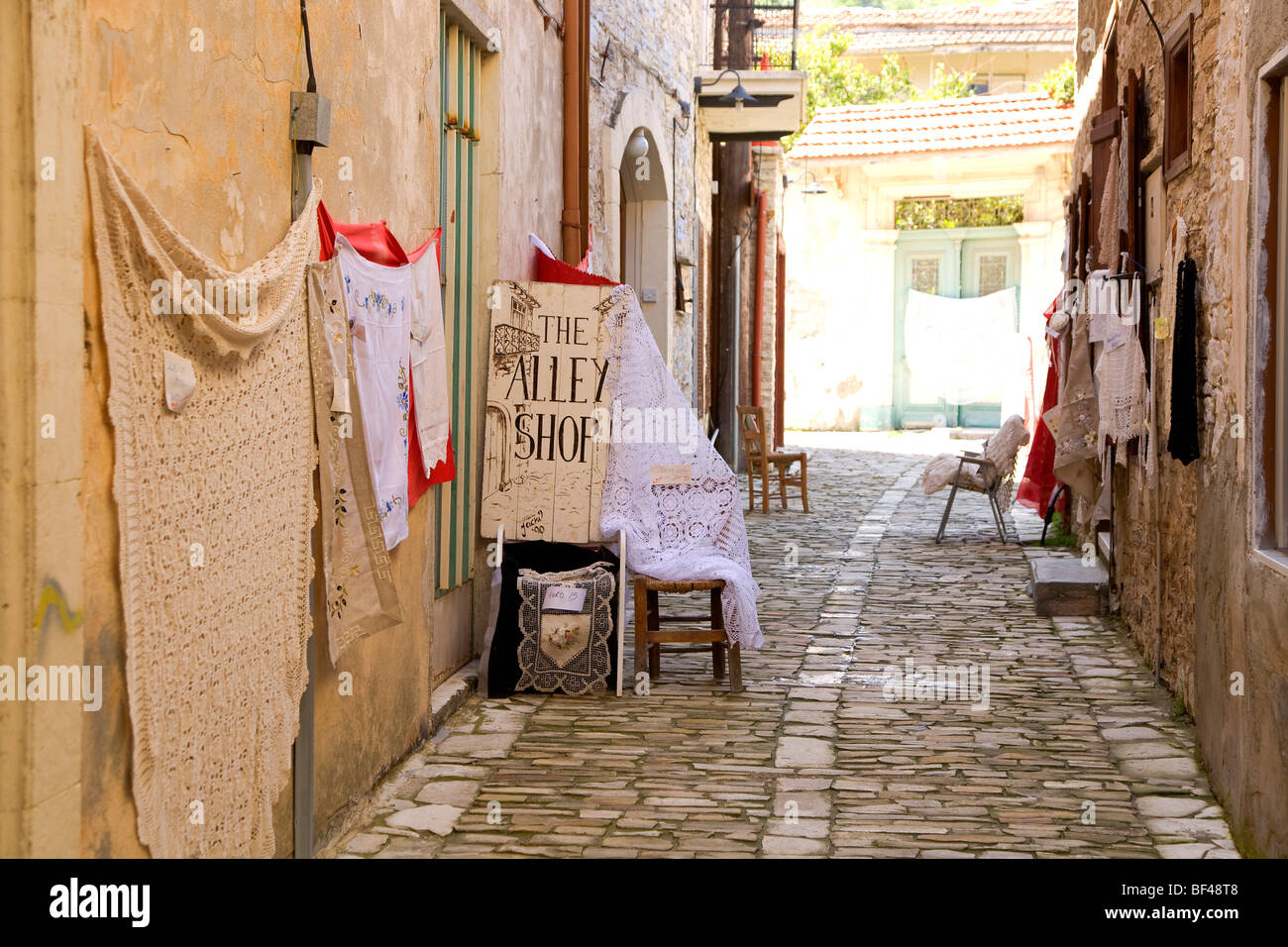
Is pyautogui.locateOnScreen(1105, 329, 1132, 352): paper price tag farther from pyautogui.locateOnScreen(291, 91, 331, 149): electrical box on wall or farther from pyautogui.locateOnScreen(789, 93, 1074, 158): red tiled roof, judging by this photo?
pyautogui.locateOnScreen(789, 93, 1074, 158): red tiled roof

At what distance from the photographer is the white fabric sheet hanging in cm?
2309

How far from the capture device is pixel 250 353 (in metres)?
3.43

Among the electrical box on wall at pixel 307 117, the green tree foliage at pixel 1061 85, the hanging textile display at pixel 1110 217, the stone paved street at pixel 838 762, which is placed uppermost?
the green tree foliage at pixel 1061 85

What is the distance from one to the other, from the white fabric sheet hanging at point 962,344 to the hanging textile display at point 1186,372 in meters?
17.8

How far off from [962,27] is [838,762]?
28.8 meters

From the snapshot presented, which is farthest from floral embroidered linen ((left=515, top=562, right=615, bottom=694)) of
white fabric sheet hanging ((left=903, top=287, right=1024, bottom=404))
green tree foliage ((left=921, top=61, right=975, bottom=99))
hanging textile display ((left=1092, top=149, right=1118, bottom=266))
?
green tree foliage ((left=921, top=61, right=975, bottom=99))

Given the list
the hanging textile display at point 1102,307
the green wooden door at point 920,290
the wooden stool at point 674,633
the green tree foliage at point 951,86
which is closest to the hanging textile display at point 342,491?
the wooden stool at point 674,633

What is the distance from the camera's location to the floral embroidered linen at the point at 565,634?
20.1ft

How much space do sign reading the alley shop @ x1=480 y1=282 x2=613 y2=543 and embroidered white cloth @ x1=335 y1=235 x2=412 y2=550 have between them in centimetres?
164

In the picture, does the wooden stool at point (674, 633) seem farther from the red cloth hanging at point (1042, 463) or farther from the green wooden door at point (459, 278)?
the red cloth hanging at point (1042, 463)

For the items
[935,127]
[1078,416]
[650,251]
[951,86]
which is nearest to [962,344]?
[935,127]

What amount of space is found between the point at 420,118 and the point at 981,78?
28686mm

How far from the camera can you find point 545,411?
6648 mm
